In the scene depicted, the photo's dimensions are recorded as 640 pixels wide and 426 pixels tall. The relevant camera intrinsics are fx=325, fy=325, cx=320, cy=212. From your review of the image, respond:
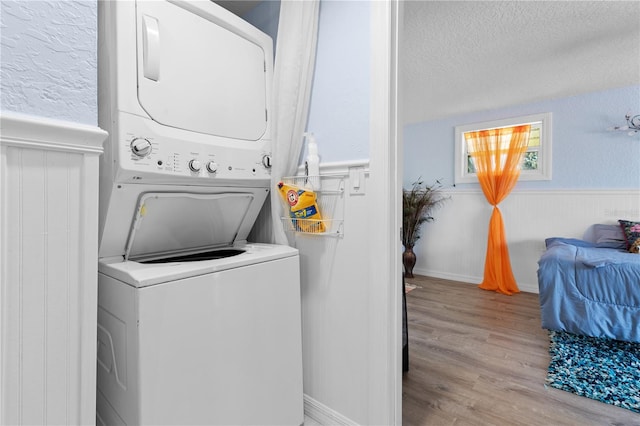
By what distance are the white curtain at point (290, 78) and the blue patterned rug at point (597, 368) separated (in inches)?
78.8

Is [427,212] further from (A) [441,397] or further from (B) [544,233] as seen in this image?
(A) [441,397]

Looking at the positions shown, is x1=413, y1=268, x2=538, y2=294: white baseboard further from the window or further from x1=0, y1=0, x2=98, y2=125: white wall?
x1=0, y1=0, x2=98, y2=125: white wall

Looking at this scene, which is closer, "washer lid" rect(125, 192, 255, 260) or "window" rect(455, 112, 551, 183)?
"washer lid" rect(125, 192, 255, 260)

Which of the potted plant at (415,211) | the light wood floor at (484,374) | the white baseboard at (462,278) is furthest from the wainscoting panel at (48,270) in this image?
the white baseboard at (462,278)

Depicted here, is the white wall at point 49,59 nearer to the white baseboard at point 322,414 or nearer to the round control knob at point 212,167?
the round control knob at point 212,167

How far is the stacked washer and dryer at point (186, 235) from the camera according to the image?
1013 millimetres

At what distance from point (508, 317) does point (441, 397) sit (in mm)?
1644

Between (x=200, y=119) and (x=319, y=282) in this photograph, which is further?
(x=319, y=282)

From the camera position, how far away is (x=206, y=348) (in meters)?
1.09

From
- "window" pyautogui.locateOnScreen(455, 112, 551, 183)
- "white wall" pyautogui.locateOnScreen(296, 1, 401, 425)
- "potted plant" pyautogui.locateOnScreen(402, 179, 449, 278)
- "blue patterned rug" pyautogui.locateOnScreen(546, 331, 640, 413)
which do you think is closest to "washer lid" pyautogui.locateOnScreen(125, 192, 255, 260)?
"white wall" pyautogui.locateOnScreen(296, 1, 401, 425)

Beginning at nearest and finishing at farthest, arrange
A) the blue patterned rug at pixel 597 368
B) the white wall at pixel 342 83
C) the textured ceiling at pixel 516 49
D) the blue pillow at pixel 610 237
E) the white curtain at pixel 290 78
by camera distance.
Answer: the white wall at pixel 342 83 < the white curtain at pixel 290 78 < the blue patterned rug at pixel 597 368 < the textured ceiling at pixel 516 49 < the blue pillow at pixel 610 237

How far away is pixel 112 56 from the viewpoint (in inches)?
41.4

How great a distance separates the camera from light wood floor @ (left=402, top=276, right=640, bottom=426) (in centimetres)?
164

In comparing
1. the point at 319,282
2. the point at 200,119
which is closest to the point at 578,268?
the point at 319,282
